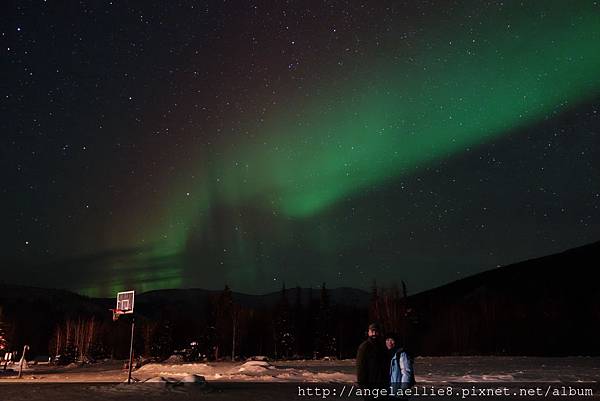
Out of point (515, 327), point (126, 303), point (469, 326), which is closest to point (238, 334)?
point (469, 326)

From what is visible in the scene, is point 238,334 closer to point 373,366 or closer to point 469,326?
point 469,326

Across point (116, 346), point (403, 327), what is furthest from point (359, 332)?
point (116, 346)

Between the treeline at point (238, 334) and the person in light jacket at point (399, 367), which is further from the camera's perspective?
the treeline at point (238, 334)

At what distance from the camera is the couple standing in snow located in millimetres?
9508

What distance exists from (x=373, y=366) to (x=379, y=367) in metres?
0.10

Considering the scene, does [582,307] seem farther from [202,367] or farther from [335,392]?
[335,392]

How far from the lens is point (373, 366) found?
9.49 metres

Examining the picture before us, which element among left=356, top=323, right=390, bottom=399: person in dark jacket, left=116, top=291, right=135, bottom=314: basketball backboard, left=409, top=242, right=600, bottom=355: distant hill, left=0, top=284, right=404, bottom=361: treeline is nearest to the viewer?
left=356, top=323, right=390, bottom=399: person in dark jacket

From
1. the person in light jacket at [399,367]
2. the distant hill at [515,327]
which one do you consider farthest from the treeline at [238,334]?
the person in light jacket at [399,367]

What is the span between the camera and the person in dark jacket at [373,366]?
9.50 meters

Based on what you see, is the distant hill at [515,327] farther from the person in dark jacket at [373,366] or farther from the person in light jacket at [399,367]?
A: the person in dark jacket at [373,366]

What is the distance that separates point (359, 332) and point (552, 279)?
83.0 metres

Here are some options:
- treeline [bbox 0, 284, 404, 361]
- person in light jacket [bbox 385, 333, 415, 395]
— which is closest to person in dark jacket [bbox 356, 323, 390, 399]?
person in light jacket [bbox 385, 333, 415, 395]

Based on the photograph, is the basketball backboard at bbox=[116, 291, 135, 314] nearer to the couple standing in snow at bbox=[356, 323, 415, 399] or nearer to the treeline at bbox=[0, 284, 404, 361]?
the couple standing in snow at bbox=[356, 323, 415, 399]
